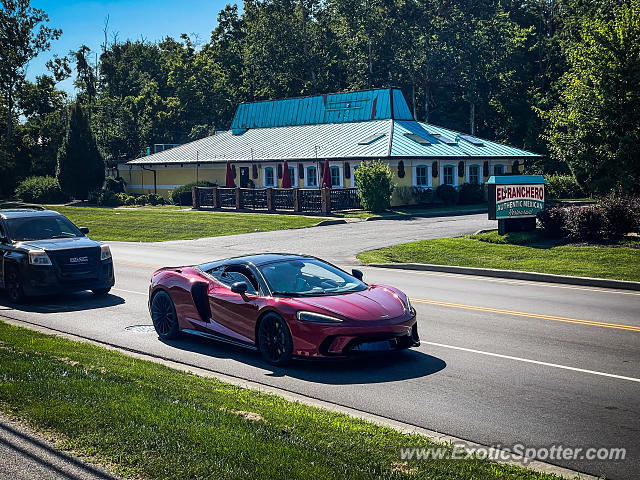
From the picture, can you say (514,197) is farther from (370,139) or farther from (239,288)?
(370,139)

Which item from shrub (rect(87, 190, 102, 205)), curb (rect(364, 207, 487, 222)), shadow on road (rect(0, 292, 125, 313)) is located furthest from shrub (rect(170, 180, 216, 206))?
shadow on road (rect(0, 292, 125, 313))

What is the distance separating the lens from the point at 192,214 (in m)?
42.8

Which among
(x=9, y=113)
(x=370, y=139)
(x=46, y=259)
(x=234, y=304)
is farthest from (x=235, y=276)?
(x=9, y=113)

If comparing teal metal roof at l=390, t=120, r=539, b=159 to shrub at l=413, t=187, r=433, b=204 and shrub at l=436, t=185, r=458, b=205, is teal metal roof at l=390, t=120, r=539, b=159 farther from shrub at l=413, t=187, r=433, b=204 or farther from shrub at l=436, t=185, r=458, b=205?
shrub at l=413, t=187, r=433, b=204

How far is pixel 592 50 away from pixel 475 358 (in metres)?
21.2

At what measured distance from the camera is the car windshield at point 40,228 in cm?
1684

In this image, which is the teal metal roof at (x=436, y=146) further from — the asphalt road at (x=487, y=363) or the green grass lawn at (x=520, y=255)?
the asphalt road at (x=487, y=363)

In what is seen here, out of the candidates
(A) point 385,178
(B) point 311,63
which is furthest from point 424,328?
(B) point 311,63

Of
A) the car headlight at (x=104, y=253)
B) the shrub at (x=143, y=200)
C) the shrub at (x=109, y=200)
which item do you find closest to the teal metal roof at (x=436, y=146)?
the shrub at (x=143, y=200)

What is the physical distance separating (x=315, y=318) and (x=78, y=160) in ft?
180

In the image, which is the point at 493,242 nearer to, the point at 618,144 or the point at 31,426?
the point at 618,144

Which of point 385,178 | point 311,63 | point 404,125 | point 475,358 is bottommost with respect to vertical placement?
point 475,358

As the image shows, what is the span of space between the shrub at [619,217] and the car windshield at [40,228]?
1459cm

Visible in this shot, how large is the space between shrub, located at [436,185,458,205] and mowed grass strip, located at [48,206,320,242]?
1130cm
